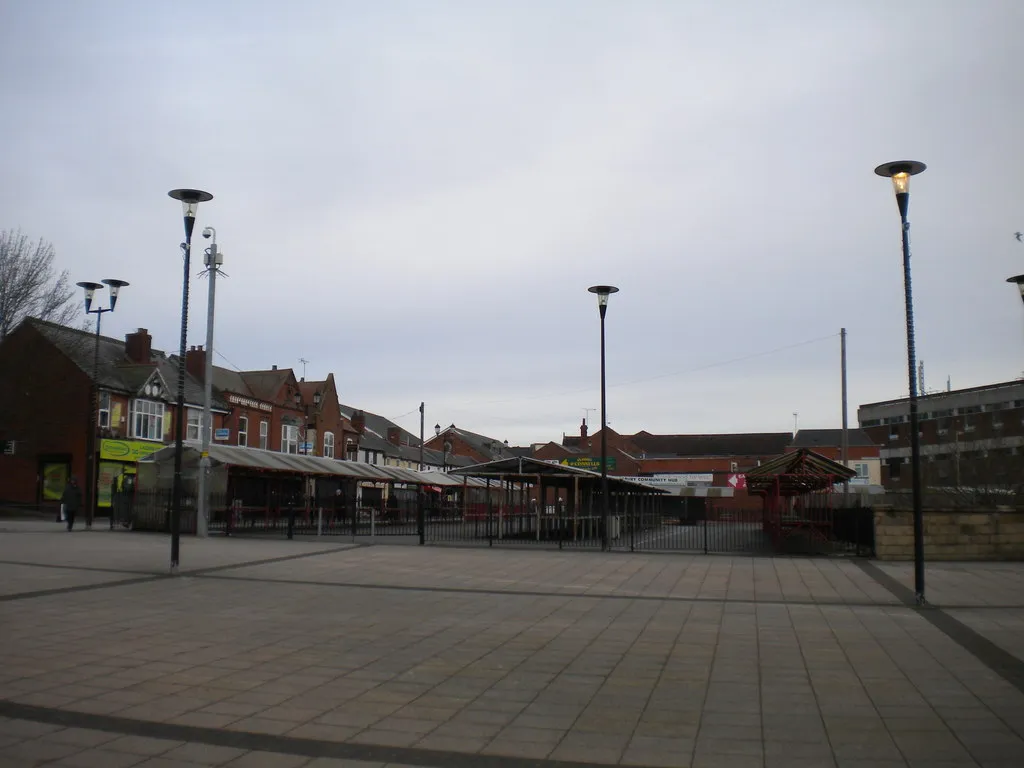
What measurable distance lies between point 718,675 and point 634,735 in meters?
2.25

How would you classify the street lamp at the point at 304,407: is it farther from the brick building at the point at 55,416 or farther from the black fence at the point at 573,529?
the black fence at the point at 573,529

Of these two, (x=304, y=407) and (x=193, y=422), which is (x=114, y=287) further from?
(x=304, y=407)

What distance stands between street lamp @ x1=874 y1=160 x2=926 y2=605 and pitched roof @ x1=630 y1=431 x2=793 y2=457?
8662 centimetres

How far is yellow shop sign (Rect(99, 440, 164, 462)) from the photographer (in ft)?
137

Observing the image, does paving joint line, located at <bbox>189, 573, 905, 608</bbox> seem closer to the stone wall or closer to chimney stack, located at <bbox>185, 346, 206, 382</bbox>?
the stone wall

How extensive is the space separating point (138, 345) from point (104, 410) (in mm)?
7016

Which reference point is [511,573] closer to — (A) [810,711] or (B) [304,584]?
(B) [304,584]

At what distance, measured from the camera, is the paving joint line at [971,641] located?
8312mm

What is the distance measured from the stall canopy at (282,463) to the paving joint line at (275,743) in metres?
24.0

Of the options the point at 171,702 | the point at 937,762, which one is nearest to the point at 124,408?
the point at 171,702

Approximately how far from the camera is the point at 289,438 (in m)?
60.7

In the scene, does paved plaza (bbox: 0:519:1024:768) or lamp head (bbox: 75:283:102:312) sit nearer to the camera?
paved plaza (bbox: 0:519:1024:768)

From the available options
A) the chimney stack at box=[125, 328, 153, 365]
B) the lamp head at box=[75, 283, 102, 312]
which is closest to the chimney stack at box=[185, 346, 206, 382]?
the chimney stack at box=[125, 328, 153, 365]

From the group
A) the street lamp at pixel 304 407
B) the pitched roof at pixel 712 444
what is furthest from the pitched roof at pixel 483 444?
the street lamp at pixel 304 407
